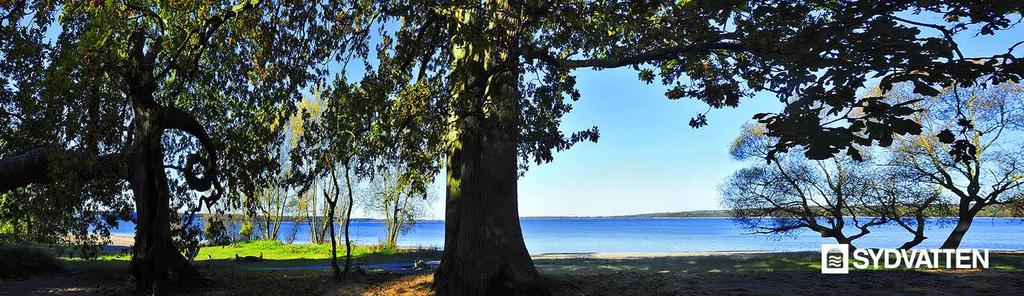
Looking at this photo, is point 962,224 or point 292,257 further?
point 292,257

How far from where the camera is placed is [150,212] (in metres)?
13.5

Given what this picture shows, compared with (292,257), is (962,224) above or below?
above

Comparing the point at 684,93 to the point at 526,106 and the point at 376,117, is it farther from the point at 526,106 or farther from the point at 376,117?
the point at 376,117

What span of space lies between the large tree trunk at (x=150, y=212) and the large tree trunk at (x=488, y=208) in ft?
21.6

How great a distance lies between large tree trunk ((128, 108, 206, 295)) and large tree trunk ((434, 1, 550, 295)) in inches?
259

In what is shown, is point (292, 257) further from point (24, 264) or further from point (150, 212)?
point (150, 212)

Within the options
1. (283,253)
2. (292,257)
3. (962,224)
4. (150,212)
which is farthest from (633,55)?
(283,253)

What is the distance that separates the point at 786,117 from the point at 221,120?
1318 centimetres

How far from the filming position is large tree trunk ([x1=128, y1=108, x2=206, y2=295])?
1312cm

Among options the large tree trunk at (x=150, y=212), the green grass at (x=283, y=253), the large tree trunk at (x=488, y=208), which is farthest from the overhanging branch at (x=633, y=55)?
the green grass at (x=283, y=253)

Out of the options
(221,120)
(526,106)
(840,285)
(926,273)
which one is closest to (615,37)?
(526,106)

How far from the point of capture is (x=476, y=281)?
11.0 metres

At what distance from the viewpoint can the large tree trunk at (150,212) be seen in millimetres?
13117

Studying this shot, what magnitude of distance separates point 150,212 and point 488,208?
8048mm
